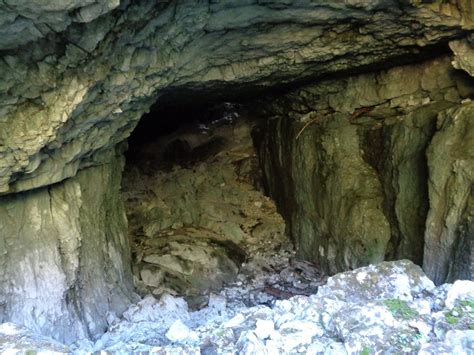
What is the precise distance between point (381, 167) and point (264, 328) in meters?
3.58

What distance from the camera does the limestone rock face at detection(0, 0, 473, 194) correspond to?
250cm

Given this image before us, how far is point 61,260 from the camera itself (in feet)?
12.3

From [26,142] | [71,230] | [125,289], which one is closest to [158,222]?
[125,289]

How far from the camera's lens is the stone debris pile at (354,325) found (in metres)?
1.71

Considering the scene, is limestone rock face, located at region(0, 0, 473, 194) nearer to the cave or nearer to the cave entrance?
the cave

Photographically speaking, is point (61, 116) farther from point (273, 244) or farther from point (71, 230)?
point (273, 244)

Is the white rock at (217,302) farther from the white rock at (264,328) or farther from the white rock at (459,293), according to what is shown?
the white rock at (459,293)

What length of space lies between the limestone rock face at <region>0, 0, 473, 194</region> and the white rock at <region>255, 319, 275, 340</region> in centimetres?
171

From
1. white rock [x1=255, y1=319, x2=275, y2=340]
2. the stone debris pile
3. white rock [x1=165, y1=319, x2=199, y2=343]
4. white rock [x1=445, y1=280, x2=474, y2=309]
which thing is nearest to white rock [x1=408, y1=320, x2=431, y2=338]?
the stone debris pile

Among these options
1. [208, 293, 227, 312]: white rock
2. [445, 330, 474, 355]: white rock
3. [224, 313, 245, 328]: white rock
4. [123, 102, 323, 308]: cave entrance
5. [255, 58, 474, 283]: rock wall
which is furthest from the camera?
[123, 102, 323, 308]: cave entrance

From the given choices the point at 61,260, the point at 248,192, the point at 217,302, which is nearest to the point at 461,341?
the point at 61,260

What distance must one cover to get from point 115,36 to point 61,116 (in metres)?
0.64

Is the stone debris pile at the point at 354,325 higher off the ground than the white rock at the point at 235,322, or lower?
higher

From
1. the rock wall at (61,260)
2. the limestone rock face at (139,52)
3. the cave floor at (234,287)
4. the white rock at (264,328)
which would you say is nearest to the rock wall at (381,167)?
the limestone rock face at (139,52)
